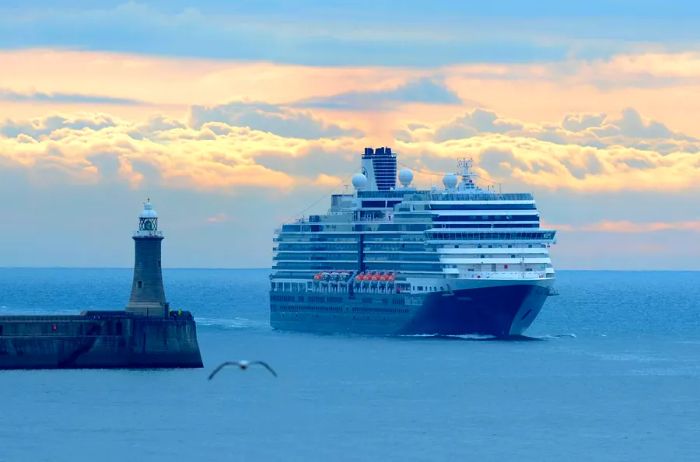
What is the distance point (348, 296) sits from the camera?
5625 inches

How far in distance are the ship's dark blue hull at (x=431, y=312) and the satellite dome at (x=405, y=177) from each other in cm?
1252

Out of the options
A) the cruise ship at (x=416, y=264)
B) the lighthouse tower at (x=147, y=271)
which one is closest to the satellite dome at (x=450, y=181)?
the cruise ship at (x=416, y=264)

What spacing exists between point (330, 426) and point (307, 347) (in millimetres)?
43430

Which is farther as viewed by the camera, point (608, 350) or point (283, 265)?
point (283, 265)

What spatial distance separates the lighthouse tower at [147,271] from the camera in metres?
104

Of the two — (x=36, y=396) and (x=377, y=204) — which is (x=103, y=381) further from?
(x=377, y=204)

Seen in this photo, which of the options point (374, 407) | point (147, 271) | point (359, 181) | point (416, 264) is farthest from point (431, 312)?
point (374, 407)

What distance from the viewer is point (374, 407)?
9281 centimetres

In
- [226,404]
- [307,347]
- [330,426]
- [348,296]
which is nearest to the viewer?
[330,426]

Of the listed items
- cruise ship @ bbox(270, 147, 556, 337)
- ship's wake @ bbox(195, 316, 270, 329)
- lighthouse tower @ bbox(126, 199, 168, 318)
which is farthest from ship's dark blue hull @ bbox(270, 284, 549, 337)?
lighthouse tower @ bbox(126, 199, 168, 318)

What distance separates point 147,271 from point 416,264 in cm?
3643

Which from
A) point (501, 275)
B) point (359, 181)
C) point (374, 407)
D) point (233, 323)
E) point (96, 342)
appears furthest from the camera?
point (233, 323)

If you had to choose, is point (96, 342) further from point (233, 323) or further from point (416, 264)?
point (233, 323)

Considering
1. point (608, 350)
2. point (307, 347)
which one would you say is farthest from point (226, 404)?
point (608, 350)
